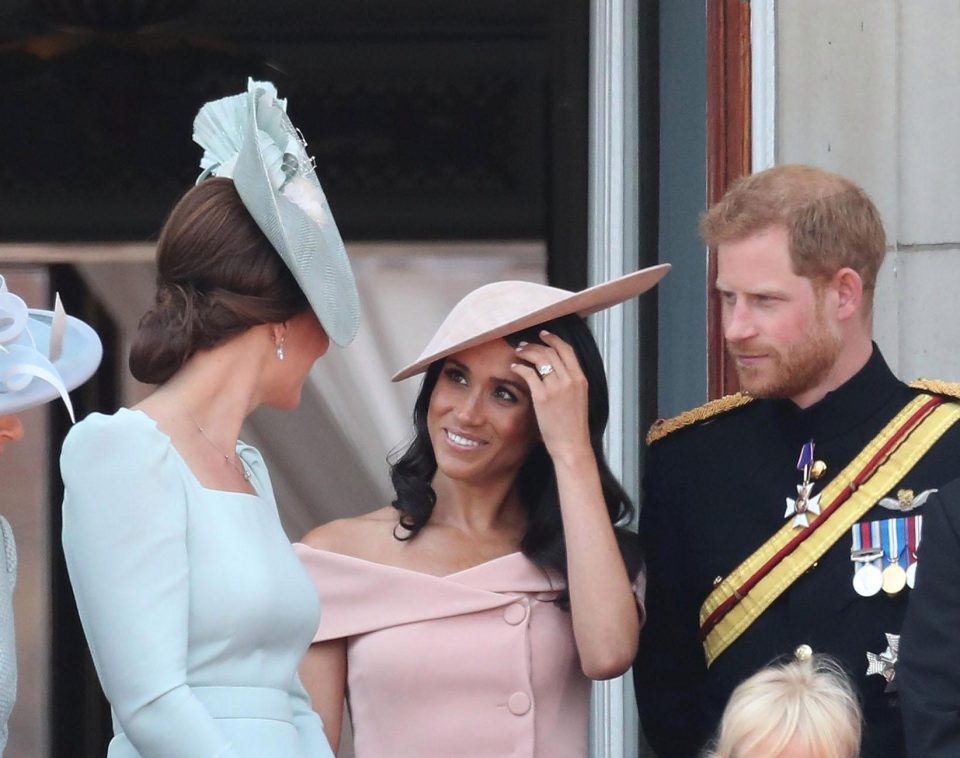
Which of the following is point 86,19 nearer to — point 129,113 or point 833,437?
point 129,113

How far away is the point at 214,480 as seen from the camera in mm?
→ 2498

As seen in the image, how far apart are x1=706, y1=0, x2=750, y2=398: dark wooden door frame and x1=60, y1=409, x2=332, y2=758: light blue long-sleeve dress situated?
1534 mm

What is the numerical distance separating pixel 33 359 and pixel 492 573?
86cm

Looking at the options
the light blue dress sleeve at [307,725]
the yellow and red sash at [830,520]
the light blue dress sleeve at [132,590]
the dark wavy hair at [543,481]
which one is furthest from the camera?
the dark wavy hair at [543,481]

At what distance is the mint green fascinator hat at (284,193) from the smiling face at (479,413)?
50 cm

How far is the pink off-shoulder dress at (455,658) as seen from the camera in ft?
9.99

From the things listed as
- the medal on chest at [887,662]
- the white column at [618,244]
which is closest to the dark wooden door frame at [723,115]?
the white column at [618,244]

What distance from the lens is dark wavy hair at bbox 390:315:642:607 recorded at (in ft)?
10.4

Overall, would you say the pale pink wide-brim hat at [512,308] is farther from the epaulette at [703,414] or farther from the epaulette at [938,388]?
the epaulette at [938,388]

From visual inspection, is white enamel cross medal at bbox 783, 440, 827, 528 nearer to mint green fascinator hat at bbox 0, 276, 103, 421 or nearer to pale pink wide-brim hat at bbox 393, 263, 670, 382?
pale pink wide-brim hat at bbox 393, 263, 670, 382

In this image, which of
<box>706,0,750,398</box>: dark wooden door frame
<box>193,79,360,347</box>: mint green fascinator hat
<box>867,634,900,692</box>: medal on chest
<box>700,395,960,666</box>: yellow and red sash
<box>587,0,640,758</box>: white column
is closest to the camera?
<box>193,79,360,347</box>: mint green fascinator hat

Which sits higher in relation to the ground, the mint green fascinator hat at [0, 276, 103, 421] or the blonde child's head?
the mint green fascinator hat at [0, 276, 103, 421]

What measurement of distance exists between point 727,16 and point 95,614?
2098 mm

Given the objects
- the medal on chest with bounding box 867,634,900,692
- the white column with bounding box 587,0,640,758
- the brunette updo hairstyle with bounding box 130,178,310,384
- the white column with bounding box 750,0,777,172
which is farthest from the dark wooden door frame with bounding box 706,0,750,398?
the brunette updo hairstyle with bounding box 130,178,310,384
